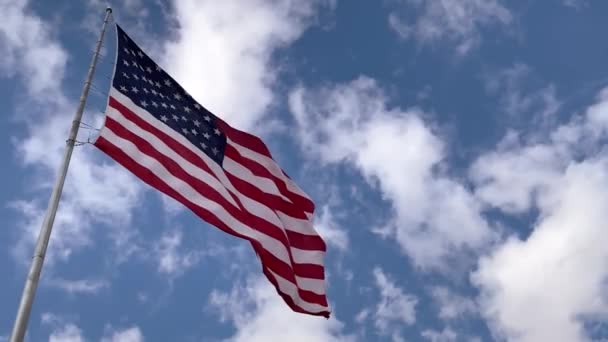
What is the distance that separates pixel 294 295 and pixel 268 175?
3.88m

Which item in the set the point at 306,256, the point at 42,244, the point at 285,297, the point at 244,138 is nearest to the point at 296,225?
the point at 306,256

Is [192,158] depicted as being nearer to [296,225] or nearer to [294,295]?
[296,225]

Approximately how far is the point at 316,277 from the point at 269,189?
9.50 feet

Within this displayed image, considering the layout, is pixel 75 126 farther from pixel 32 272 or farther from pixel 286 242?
pixel 286 242

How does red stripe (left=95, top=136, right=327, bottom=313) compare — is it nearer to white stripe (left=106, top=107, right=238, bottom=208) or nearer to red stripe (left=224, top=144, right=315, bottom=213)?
white stripe (left=106, top=107, right=238, bottom=208)

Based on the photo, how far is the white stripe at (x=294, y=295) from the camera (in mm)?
18922

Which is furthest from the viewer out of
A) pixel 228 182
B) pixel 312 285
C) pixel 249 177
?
pixel 249 177

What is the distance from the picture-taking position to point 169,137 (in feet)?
60.4

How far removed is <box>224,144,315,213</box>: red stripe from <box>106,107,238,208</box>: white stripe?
2.38m

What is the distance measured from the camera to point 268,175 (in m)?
21.4

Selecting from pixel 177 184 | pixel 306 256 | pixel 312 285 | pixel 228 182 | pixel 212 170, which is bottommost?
pixel 312 285

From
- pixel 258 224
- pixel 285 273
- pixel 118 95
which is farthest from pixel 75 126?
pixel 285 273

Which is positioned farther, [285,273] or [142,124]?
[285,273]

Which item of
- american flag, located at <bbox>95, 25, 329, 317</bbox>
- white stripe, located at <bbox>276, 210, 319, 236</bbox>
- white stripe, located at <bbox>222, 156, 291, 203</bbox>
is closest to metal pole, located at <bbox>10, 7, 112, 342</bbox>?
american flag, located at <bbox>95, 25, 329, 317</bbox>
